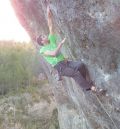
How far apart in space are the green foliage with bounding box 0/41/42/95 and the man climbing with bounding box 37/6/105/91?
19275 millimetres

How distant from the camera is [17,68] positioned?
3045 centimetres

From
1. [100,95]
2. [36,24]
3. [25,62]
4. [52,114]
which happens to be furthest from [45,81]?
[100,95]

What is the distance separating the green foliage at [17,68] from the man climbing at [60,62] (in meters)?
19.3

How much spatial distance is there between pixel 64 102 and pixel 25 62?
1593cm

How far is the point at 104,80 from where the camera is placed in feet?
30.8

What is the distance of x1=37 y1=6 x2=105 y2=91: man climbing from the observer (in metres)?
8.87

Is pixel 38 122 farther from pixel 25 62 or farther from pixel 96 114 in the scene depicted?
pixel 96 114

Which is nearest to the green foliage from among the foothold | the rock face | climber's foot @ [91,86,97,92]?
the rock face

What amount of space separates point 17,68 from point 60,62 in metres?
21.6

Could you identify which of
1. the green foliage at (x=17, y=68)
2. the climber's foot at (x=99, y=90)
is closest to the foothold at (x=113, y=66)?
the climber's foot at (x=99, y=90)

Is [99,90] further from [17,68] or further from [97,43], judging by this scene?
[17,68]

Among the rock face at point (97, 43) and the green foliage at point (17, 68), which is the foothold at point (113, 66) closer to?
the rock face at point (97, 43)

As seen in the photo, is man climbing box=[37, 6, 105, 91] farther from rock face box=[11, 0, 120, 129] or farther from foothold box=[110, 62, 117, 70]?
foothold box=[110, 62, 117, 70]

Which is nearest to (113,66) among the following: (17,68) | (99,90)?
(99,90)
